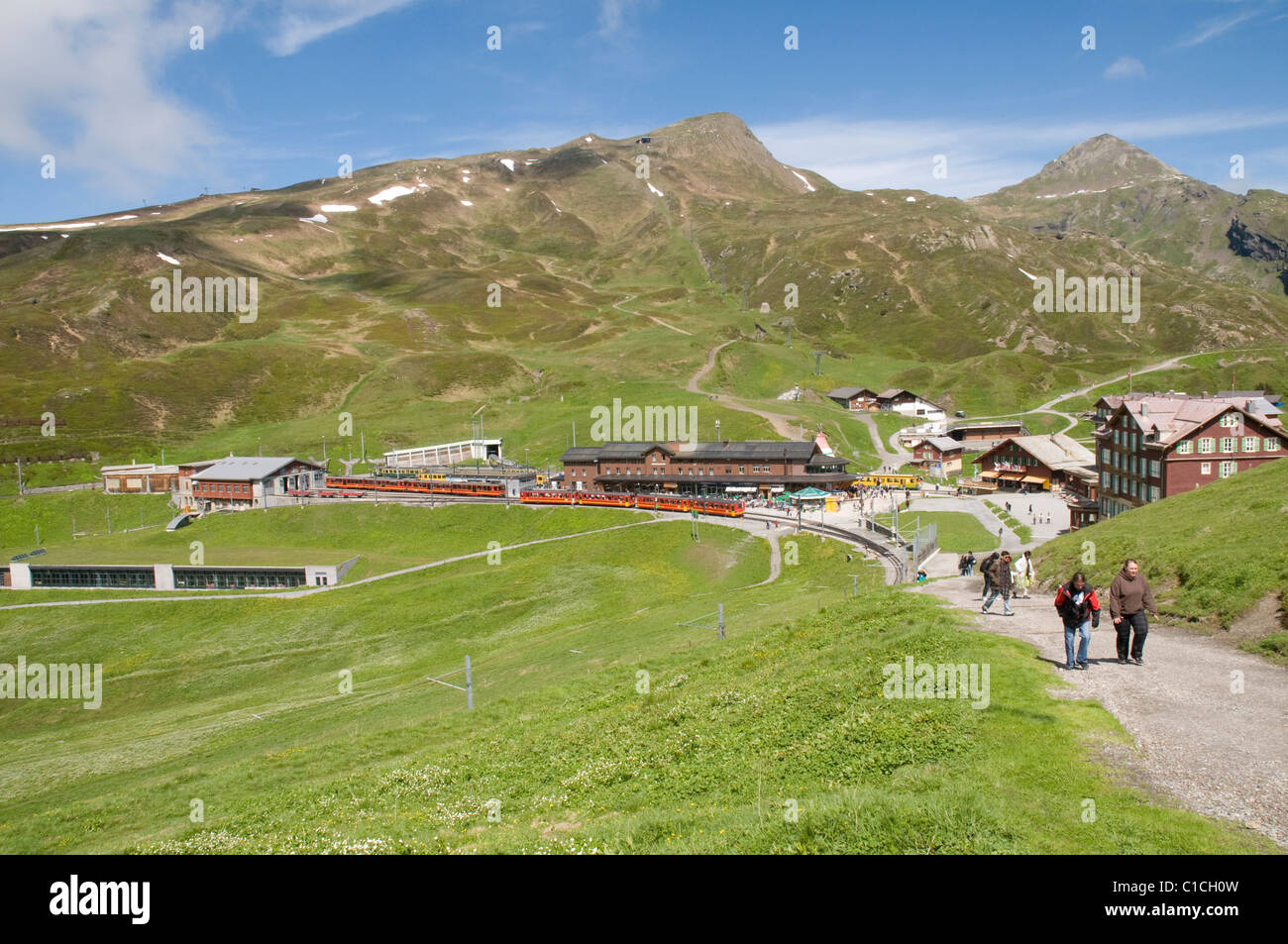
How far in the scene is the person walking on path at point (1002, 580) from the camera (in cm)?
2806

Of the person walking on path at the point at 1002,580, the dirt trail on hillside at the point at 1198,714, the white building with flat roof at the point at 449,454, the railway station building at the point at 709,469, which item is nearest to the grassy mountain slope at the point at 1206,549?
the dirt trail on hillside at the point at 1198,714

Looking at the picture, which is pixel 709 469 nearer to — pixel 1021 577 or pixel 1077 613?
pixel 1021 577

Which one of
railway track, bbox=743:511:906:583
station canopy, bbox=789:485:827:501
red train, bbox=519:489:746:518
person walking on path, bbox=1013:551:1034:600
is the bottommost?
railway track, bbox=743:511:906:583

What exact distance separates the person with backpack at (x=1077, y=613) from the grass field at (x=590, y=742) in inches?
48.0

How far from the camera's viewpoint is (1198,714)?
16.7m

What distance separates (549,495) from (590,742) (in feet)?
274

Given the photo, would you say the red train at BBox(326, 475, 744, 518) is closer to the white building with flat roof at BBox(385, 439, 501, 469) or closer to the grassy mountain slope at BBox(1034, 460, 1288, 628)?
the white building with flat roof at BBox(385, 439, 501, 469)

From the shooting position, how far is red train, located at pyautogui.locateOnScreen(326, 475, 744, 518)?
9390 cm

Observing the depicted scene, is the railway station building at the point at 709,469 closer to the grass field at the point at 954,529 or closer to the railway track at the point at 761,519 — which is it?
the railway track at the point at 761,519

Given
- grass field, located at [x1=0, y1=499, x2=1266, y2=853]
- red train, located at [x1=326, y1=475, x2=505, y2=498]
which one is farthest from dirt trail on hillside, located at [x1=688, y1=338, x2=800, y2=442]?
grass field, located at [x1=0, y1=499, x2=1266, y2=853]

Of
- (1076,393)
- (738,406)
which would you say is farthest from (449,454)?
(1076,393)

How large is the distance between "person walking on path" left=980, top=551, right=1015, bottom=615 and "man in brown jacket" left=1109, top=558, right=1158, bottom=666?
7.19m
